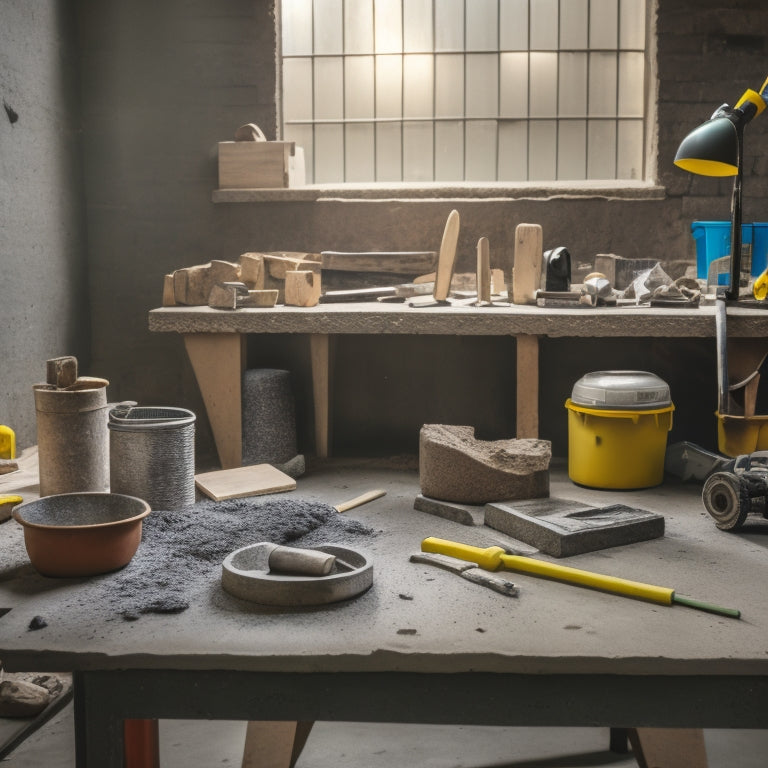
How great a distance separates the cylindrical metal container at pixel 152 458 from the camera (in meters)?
2.82

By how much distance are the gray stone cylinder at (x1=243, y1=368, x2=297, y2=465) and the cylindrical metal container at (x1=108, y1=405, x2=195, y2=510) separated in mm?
750

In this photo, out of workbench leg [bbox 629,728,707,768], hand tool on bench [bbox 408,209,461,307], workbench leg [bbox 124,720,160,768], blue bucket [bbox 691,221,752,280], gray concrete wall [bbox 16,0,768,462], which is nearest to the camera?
workbench leg [bbox 124,720,160,768]

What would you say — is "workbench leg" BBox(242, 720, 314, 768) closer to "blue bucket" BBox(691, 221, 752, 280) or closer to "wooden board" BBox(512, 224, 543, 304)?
"wooden board" BBox(512, 224, 543, 304)

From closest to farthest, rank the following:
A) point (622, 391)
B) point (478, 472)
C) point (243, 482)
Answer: point (478, 472) < point (622, 391) < point (243, 482)

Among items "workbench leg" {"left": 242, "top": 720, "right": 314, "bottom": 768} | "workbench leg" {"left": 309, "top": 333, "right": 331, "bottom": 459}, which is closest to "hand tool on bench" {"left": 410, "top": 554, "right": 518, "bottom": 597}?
"workbench leg" {"left": 242, "top": 720, "right": 314, "bottom": 768}

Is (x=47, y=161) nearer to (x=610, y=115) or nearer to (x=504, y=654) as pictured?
(x=610, y=115)

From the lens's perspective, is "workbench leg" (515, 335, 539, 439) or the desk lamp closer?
the desk lamp

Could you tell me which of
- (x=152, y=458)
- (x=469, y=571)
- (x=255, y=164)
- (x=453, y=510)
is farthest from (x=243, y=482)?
(x=255, y=164)

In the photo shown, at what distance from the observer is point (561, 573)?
Answer: 7.77 feet

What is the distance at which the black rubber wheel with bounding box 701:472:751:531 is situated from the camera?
9.11 feet

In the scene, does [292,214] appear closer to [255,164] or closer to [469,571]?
[255,164]

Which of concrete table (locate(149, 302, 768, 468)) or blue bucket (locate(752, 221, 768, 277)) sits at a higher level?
blue bucket (locate(752, 221, 768, 277))

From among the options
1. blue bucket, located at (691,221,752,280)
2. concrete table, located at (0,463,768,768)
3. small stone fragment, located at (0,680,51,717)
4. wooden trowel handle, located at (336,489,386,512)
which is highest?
blue bucket, located at (691,221,752,280)

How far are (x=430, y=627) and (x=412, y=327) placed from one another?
1.63 meters
